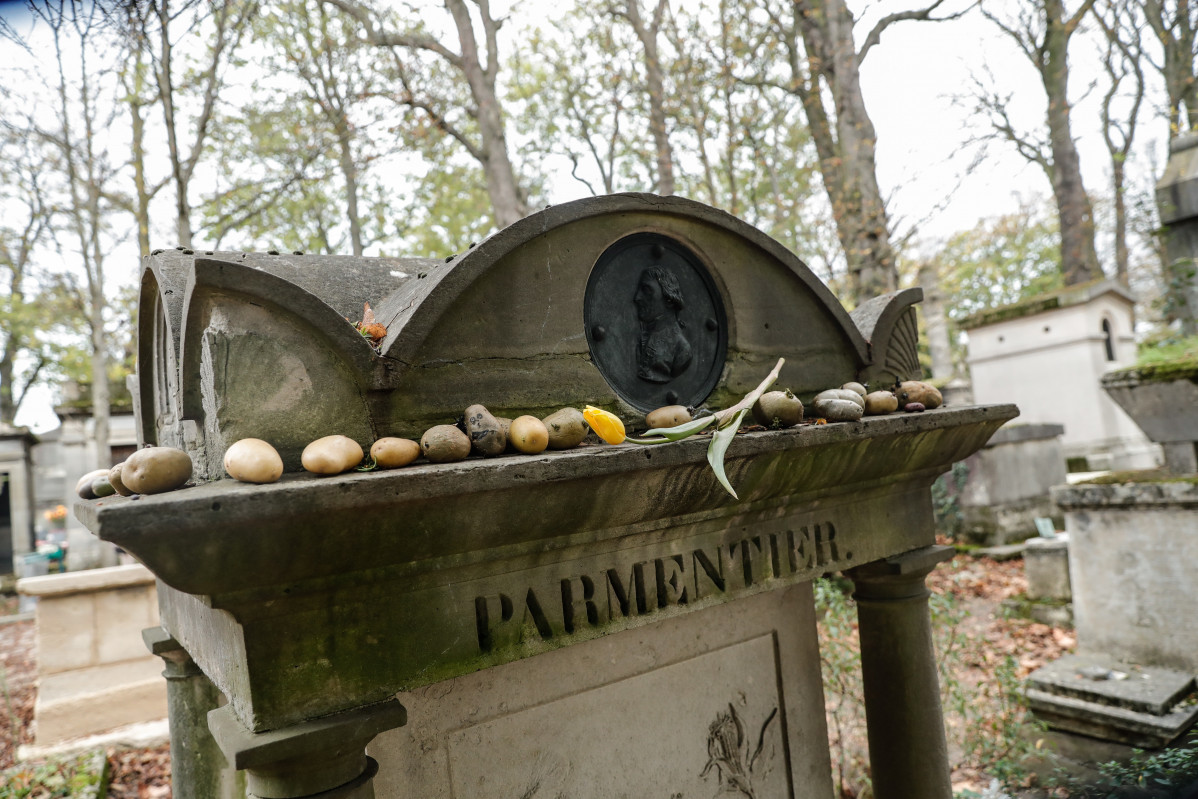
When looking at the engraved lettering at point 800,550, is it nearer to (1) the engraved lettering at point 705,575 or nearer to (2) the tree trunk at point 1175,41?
(1) the engraved lettering at point 705,575

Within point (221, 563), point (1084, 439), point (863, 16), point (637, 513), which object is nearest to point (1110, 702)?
point (637, 513)

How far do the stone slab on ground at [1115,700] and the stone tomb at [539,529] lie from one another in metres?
1.85

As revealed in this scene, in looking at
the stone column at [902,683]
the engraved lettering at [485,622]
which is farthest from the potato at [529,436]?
the stone column at [902,683]

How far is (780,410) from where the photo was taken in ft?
6.76

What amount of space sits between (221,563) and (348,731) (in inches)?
19.1

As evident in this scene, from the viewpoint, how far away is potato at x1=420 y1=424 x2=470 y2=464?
1.55 meters

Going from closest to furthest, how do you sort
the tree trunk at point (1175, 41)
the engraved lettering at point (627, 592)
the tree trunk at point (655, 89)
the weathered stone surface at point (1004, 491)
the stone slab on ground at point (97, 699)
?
the engraved lettering at point (627, 592) → the stone slab on ground at point (97, 699) → the weathered stone surface at point (1004, 491) → the tree trunk at point (655, 89) → the tree trunk at point (1175, 41)

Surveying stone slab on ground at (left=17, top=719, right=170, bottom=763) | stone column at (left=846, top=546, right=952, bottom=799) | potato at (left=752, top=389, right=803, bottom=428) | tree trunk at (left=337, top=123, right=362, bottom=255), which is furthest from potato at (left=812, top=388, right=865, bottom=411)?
tree trunk at (left=337, top=123, right=362, bottom=255)

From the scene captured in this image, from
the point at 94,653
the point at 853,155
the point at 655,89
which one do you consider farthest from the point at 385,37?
the point at 94,653

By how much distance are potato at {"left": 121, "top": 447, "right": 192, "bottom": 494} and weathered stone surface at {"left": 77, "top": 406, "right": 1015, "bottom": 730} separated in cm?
11

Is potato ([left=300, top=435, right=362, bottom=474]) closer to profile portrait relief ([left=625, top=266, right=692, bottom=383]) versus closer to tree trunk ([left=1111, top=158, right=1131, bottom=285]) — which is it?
profile portrait relief ([left=625, top=266, right=692, bottom=383])

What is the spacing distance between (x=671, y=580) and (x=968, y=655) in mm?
4342

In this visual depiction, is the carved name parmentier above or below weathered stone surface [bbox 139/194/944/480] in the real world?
below

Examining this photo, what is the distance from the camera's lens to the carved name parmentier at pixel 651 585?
171 cm
